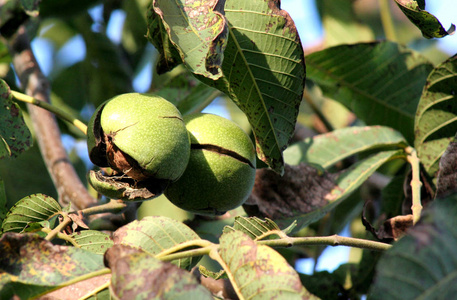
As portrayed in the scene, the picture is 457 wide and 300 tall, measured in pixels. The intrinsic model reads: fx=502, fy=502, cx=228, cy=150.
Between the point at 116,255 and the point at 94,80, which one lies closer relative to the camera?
the point at 116,255

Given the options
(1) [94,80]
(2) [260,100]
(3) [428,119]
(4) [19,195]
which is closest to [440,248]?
(2) [260,100]

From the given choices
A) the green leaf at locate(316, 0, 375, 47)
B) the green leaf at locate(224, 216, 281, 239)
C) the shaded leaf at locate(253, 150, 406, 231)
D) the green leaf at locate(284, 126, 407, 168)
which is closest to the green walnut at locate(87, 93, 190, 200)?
the green leaf at locate(224, 216, 281, 239)

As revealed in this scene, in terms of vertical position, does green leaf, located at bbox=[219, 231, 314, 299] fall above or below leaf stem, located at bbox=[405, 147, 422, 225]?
above

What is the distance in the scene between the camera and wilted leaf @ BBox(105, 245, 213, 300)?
913mm

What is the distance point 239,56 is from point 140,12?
63.8 inches

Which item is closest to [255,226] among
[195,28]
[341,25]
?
[195,28]

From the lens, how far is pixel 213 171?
5.05 feet

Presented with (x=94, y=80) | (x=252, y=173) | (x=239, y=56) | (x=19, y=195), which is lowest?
(x=19, y=195)

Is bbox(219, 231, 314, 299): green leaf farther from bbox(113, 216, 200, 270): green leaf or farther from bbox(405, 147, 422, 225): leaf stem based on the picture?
bbox(405, 147, 422, 225): leaf stem

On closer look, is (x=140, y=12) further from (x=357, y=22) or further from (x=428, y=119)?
(x=428, y=119)

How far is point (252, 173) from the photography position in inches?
63.6

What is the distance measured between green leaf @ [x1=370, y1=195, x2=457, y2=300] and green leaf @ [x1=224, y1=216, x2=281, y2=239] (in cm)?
51

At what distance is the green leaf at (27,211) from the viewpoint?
1423 mm

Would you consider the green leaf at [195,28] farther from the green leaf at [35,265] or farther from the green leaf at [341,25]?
the green leaf at [341,25]
